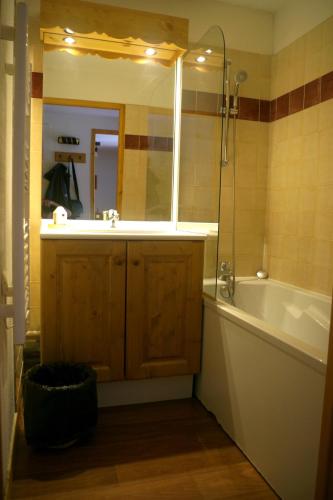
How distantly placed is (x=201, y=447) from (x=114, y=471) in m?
0.40

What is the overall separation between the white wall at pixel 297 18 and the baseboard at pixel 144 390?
7.01 ft

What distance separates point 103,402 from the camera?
6.72 ft

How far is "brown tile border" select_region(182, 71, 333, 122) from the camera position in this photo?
2211mm

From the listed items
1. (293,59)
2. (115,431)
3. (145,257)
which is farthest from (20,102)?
(293,59)

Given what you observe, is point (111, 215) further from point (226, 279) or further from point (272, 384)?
point (272, 384)

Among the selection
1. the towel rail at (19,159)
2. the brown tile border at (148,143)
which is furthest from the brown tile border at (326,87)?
the towel rail at (19,159)

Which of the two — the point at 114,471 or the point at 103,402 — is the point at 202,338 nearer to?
the point at 103,402

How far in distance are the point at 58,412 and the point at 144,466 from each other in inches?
16.3

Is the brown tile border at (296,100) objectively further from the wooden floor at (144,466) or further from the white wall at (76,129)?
the wooden floor at (144,466)

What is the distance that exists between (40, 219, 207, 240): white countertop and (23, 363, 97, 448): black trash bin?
0.64 meters

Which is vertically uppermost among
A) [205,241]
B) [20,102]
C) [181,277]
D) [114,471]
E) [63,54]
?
[63,54]

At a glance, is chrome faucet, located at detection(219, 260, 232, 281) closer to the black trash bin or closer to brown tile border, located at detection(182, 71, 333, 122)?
brown tile border, located at detection(182, 71, 333, 122)

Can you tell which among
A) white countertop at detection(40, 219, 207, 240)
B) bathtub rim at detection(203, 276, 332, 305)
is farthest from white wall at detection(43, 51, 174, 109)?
bathtub rim at detection(203, 276, 332, 305)

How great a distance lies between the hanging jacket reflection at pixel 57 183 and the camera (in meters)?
2.23
